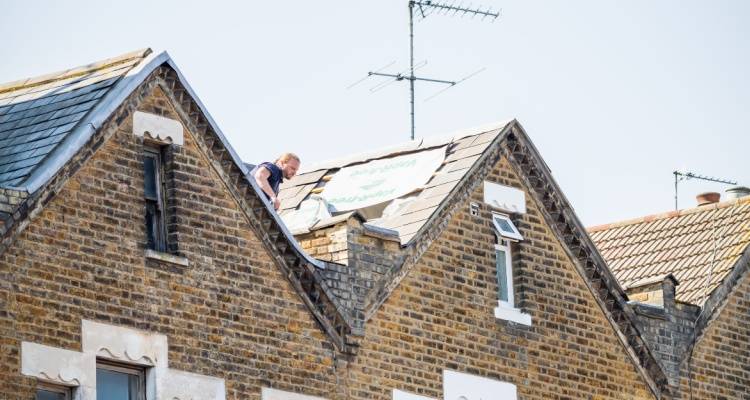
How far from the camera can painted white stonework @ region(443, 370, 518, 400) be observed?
37.7 m

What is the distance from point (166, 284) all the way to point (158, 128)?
2.19 meters

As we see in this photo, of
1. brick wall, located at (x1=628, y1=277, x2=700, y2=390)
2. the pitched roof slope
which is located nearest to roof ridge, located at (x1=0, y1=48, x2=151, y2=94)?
the pitched roof slope

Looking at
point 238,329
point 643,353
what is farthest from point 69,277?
point 643,353

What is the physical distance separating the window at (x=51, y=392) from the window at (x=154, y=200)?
2.46 metres

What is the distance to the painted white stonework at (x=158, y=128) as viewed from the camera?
34594 mm

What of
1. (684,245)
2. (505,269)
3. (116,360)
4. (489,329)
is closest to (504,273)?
(505,269)

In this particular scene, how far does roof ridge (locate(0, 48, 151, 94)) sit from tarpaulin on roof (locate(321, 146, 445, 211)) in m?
5.70

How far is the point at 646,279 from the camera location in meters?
42.2

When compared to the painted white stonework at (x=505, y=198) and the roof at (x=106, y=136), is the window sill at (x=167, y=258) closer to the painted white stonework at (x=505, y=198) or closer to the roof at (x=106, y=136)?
the roof at (x=106, y=136)

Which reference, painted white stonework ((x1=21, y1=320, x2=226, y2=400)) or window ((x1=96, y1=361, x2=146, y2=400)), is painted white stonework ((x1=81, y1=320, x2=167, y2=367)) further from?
window ((x1=96, y1=361, x2=146, y2=400))

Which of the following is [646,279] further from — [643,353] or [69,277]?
[69,277]

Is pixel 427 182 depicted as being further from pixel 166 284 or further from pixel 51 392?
pixel 51 392

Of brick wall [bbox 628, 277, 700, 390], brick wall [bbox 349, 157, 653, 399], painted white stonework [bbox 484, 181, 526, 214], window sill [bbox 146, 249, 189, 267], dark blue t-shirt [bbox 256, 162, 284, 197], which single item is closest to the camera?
window sill [bbox 146, 249, 189, 267]

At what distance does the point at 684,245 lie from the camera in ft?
148
